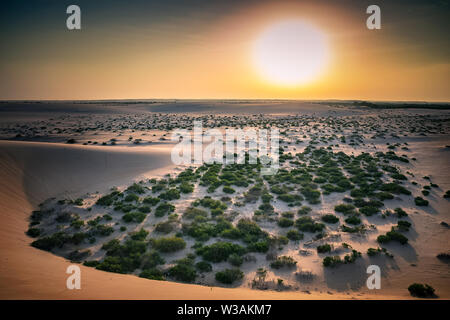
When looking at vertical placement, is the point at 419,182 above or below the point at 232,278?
above

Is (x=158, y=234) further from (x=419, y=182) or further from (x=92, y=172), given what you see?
(x=419, y=182)

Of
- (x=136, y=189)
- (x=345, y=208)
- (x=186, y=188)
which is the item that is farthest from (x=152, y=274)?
(x=345, y=208)

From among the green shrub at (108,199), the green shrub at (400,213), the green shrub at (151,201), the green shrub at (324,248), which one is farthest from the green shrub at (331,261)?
the green shrub at (108,199)

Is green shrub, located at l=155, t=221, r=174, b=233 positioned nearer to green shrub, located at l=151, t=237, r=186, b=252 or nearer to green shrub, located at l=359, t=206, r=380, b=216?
green shrub, located at l=151, t=237, r=186, b=252

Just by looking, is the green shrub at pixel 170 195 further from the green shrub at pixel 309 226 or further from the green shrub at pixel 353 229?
the green shrub at pixel 353 229

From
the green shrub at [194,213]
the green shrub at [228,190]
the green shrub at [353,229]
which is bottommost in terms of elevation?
the green shrub at [353,229]

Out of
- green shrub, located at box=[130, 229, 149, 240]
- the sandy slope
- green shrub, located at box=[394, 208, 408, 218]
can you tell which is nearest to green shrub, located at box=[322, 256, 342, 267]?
the sandy slope
